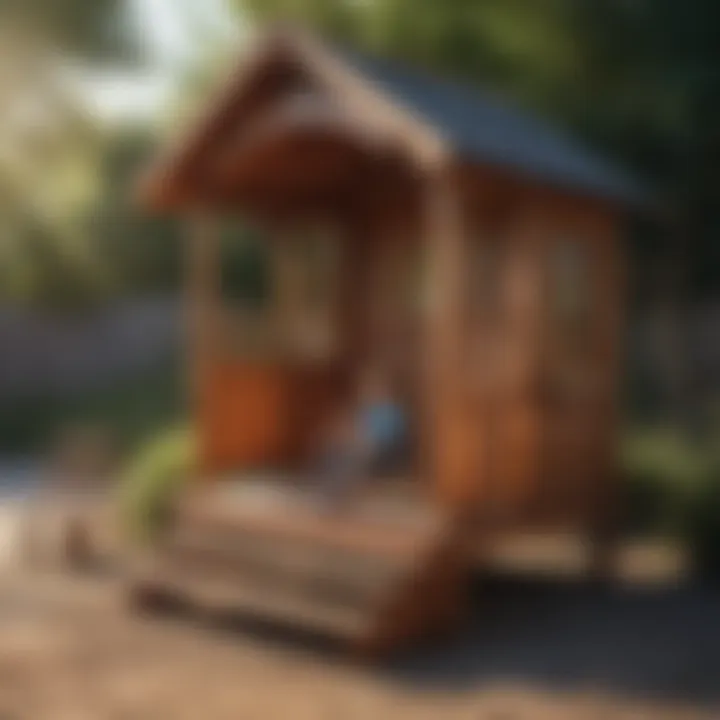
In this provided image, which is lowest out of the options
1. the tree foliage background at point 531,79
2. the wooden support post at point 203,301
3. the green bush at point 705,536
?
the green bush at point 705,536

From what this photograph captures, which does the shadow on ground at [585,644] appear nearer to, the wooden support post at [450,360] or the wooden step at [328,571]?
the wooden step at [328,571]

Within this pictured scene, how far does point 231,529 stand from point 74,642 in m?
1.43

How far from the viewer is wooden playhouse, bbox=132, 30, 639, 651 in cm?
770

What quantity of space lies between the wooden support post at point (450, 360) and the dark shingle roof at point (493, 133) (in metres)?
0.38

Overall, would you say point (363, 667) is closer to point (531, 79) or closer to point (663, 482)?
point (663, 482)

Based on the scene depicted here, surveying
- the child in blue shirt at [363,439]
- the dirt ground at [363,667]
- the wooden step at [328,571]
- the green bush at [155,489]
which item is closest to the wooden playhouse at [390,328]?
the wooden step at [328,571]

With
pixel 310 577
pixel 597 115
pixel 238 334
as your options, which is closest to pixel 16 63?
pixel 238 334

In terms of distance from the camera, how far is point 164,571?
8.43 m

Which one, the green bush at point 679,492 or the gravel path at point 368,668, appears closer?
the gravel path at point 368,668

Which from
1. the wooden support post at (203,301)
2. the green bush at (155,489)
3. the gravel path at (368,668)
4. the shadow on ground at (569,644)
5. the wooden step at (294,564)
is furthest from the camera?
the green bush at (155,489)

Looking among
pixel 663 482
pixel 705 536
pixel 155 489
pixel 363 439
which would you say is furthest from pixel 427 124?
pixel 155 489

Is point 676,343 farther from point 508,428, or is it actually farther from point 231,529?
point 231,529

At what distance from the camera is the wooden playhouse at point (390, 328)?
25.2ft

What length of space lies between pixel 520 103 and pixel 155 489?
223 inches
